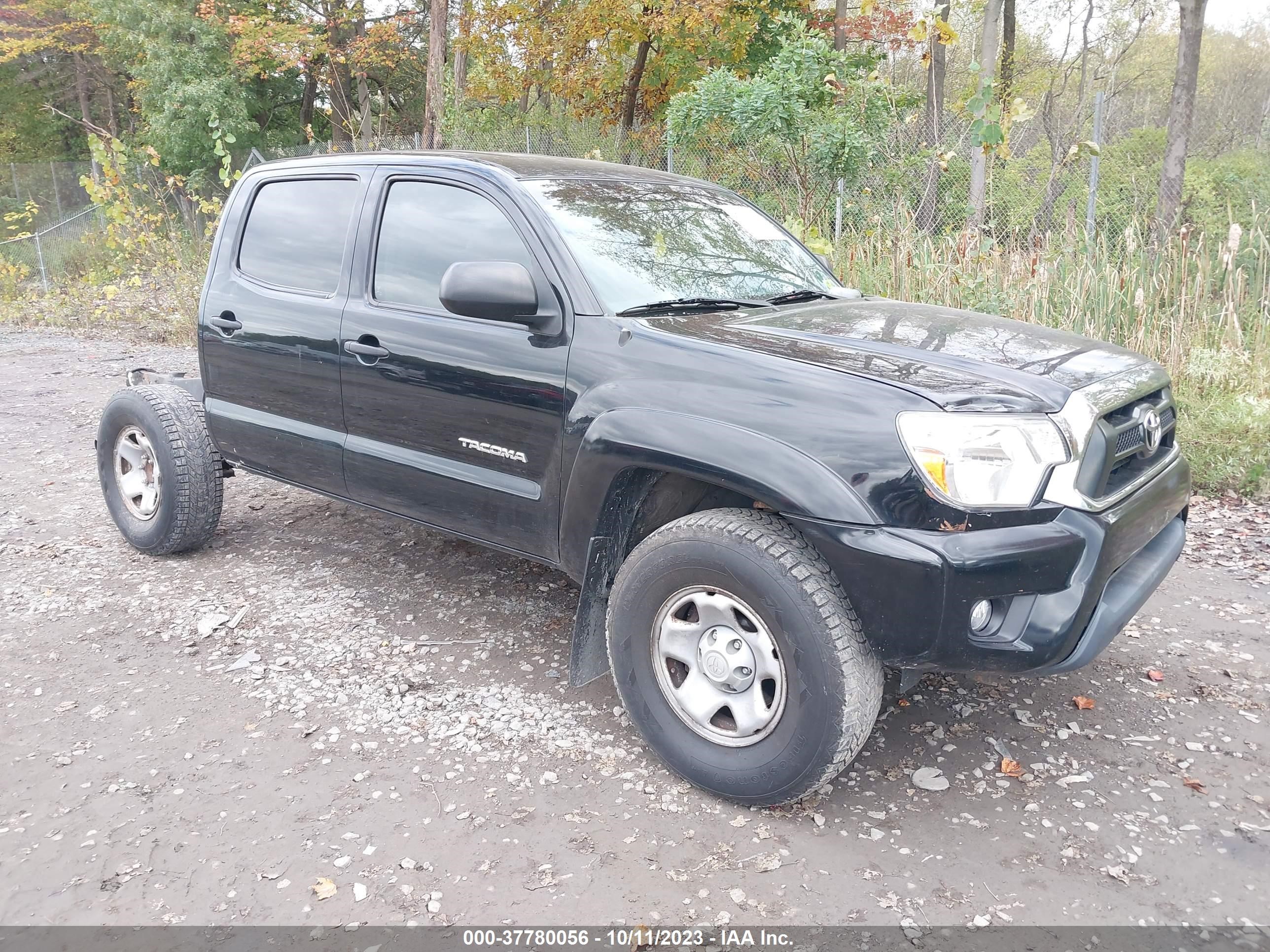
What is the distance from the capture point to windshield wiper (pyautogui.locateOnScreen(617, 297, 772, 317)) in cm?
312

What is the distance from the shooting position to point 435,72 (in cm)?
1277

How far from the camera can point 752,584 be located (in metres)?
2.58

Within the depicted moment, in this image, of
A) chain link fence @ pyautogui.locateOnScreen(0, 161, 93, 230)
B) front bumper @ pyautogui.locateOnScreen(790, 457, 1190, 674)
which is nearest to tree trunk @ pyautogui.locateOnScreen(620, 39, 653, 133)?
chain link fence @ pyautogui.locateOnScreen(0, 161, 93, 230)

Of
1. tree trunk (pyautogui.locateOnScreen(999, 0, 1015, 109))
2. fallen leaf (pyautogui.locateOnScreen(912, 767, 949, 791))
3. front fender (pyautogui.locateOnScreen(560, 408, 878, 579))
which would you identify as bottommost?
fallen leaf (pyautogui.locateOnScreen(912, 767, 949, 791))

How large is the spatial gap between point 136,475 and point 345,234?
1919 mm

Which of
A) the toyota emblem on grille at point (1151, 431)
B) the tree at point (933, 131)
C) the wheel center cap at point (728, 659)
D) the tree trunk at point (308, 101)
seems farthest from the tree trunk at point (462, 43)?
the wheel center cap at point (728, 659)

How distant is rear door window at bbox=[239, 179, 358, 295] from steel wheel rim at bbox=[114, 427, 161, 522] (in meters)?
1.14

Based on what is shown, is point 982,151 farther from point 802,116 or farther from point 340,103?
point 340,103

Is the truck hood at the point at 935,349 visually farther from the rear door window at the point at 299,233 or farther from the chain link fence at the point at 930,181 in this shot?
the chain link fence at the point at 930,181

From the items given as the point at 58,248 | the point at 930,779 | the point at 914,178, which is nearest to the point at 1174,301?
the point at 914,178

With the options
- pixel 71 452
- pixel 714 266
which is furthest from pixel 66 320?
pixel 714 266

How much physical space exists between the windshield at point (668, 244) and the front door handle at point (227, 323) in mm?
1648

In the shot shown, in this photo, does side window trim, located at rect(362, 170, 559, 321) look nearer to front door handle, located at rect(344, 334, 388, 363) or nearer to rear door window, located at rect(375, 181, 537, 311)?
rear door window, located at rect(375, 181, 537, 311)

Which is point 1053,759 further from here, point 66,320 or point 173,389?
point 66,320
